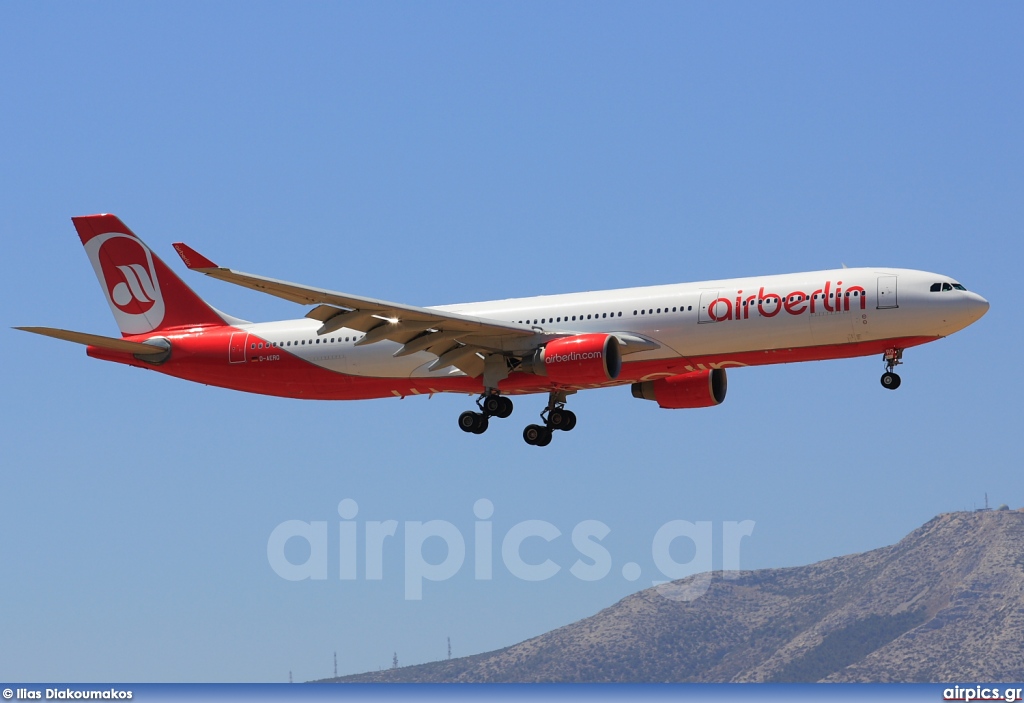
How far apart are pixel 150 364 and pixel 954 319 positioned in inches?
1202

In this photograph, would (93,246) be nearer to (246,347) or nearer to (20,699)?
(246,347)

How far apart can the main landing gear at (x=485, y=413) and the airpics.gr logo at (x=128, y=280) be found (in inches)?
571

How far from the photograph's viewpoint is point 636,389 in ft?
181

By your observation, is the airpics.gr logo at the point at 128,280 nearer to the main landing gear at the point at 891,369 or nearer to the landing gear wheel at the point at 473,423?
the landing gear wheel at the point at 473,423

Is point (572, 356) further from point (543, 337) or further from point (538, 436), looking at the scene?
point (538, 436)

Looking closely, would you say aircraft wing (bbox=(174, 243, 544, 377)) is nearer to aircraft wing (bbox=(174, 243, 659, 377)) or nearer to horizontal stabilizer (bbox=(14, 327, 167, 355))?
aircraft wing (bbox=(174, 243, 659, 377))

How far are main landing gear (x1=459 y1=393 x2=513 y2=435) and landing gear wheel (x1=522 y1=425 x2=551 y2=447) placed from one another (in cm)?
196

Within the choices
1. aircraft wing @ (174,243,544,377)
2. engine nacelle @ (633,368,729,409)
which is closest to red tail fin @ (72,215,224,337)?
aircraft wing @ (174,243,544,377)

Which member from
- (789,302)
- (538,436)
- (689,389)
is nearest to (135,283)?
(538,436)

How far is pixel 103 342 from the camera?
5538cm

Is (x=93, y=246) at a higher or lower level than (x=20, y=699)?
higher

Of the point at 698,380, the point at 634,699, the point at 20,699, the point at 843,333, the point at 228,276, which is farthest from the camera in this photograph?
the point at 634,699

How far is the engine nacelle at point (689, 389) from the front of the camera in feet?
177

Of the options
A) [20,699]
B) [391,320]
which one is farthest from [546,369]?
[20,699]
